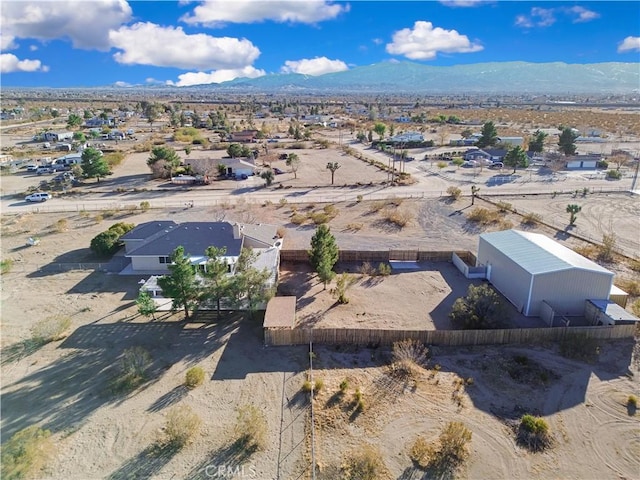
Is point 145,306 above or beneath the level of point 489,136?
beneath

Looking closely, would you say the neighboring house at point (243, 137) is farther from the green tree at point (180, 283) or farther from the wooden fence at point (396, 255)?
the green tree at point (180, 283)

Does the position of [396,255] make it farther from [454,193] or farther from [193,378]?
[454,193]

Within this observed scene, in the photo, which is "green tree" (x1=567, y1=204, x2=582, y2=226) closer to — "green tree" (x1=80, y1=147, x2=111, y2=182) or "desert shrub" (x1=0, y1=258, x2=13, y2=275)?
"desert shrub" (x1=0, y1=258, x2=13, y2=275)

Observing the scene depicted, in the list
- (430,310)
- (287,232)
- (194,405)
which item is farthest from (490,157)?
(194,405)

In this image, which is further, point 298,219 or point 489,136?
point 489,136

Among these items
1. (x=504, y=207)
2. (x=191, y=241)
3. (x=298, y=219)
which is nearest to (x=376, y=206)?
(x=298, y=219)

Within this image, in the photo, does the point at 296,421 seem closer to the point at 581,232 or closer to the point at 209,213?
the point at 209,213

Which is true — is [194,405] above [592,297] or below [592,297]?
below
